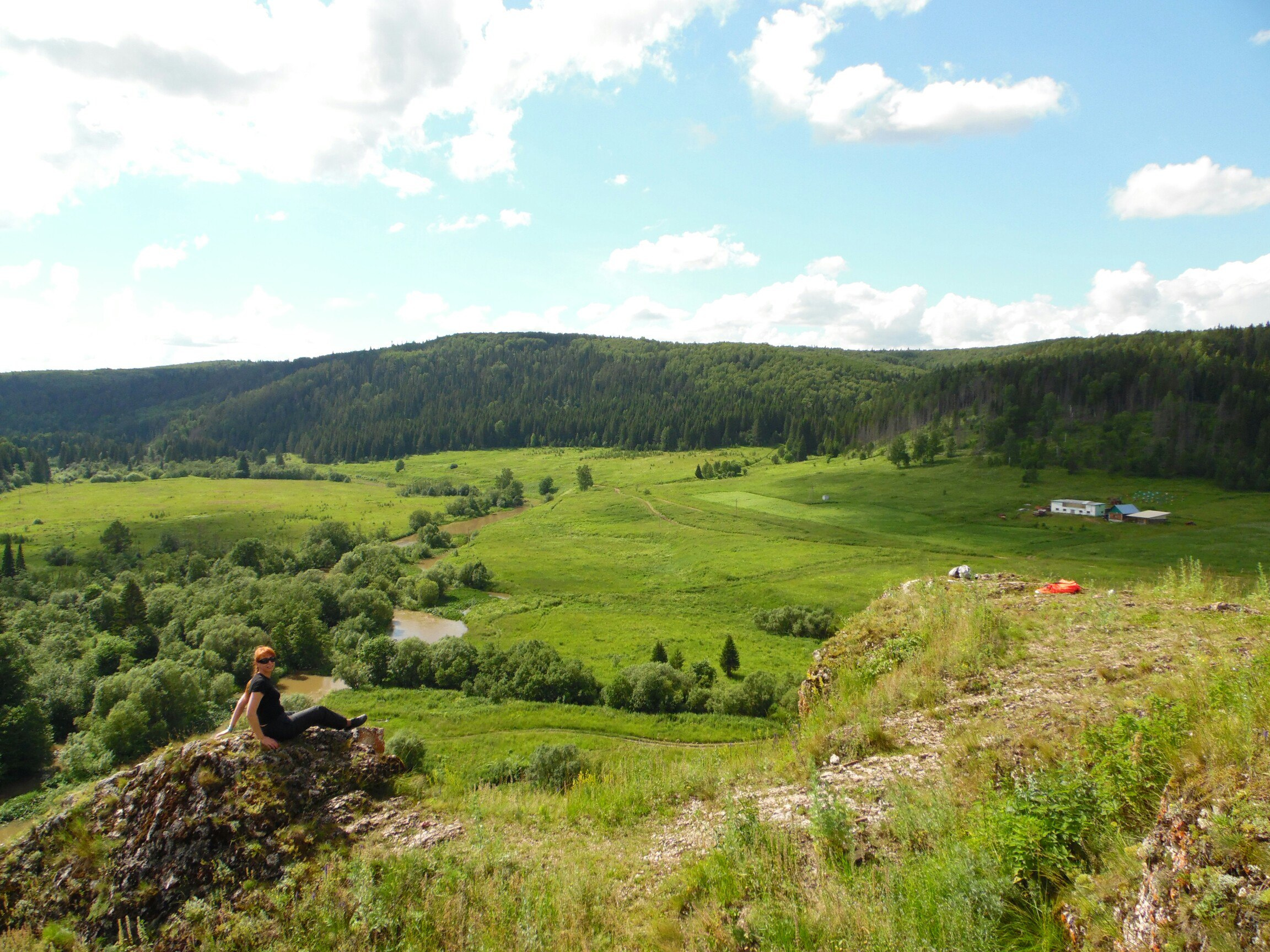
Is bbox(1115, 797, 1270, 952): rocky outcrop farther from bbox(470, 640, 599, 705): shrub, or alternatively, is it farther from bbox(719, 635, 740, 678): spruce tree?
bbox(719, 635, 740, 678): spruce tree

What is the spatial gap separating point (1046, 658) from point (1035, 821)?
21.9 feet

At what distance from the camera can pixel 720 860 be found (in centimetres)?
763

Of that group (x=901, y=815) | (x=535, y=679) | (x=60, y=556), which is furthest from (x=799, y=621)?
(x=60, y=556)

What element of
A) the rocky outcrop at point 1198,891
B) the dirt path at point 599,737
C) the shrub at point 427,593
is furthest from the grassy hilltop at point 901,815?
the shrub at point 427,593

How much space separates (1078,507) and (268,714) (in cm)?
11293

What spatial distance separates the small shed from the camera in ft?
289

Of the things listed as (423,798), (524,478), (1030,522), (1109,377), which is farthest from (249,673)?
(1109,377)

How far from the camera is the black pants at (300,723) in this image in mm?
10125

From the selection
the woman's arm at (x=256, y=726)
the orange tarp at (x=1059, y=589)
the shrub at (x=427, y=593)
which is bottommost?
the shrub at (x=427, y=593)

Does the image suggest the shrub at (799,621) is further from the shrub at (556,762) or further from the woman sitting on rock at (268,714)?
the woman sitting on rock at (268,714)

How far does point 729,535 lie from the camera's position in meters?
94.4

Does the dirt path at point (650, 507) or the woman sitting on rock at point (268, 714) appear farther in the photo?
the dirt path at point (650, 507)

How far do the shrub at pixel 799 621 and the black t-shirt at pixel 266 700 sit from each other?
52167mm

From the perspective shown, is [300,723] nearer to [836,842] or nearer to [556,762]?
[836,842]
